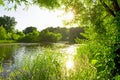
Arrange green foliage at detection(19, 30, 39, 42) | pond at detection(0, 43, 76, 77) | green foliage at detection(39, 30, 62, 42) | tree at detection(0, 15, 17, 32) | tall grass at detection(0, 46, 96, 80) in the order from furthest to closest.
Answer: tree at detection(0, 15, 17, 32) → green foliage at detection(39, 30, 62, 42) → green foliage at detection(19, 30, 39, 42) → pond at detection(0, 43, 76, 77) → tall grass at detection(0, 46, 96, 80)

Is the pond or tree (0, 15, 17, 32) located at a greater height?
tree (0, 15, 17, 32)

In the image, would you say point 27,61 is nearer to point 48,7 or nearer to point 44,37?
point 48,7

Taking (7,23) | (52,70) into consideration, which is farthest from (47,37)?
(52,70)

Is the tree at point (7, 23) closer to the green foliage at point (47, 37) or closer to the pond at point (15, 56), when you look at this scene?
the green foliage at point (47, 37)

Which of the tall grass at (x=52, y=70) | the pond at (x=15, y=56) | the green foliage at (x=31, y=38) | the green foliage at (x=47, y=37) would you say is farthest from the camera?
the green foliage at (x=47, y=37)

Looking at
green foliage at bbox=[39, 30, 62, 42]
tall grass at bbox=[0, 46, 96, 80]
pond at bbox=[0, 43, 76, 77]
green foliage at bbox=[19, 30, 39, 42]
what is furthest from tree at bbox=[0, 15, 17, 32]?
tall grass at bbox=[0, 46, 96, 80]

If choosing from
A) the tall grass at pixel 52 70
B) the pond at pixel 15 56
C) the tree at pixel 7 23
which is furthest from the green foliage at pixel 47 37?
the tall grass at pixel 52 70

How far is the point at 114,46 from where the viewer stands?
142 inches

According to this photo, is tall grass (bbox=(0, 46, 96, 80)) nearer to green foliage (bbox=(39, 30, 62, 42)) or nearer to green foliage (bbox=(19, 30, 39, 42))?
green foliage (bbox=(19, 30, 39, 42))

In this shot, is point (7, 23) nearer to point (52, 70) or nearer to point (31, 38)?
point (31, 38)

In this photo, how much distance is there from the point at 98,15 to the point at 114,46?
25.4ft


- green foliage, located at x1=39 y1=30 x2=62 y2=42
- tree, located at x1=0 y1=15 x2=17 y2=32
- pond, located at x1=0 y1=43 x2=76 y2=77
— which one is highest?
tree, located at x1=0 y1=15 x2=17 y2=32

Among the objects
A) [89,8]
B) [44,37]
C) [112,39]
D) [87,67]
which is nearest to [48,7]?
[89,8]

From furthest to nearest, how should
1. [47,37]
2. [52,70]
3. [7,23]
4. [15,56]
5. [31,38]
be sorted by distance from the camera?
[7,23], [31,38], [47,37], [15,56], [52,70]
